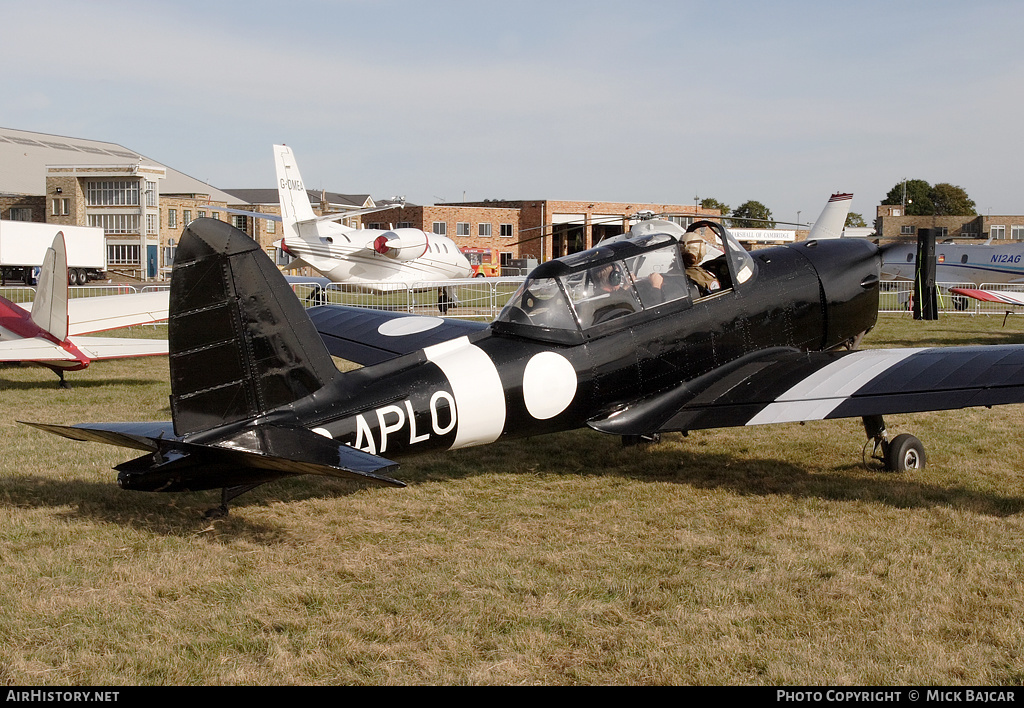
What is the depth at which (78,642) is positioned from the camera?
3830 millimetres

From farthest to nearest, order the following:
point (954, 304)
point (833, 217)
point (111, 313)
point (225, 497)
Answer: point (954, 304) → point (833, 217) → point (111, 313) → point (225, 497)

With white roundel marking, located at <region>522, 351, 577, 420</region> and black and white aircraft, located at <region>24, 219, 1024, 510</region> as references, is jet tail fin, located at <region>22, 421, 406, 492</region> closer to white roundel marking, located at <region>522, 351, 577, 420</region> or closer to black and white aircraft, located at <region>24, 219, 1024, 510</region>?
black and white aircraft, located at <region>24, 219, 1024, 510</region>

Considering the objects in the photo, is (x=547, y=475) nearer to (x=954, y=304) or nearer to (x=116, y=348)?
(x=116, y=348)

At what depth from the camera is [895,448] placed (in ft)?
22.5

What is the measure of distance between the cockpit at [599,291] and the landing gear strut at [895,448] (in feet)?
5.53

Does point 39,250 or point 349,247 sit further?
point 39,250

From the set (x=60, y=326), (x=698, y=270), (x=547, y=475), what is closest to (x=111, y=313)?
(x=60, y=326)

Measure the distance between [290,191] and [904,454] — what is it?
21.2 metres

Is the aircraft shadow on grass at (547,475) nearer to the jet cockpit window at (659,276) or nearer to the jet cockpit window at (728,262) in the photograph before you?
the jet cockpit window at (659,276)

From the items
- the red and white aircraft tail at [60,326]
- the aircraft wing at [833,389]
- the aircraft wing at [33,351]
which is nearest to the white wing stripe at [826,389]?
the aircraft wing at [833,389]

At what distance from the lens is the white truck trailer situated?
45.9 metres

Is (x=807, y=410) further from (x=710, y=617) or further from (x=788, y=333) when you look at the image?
(x=710, y=617)

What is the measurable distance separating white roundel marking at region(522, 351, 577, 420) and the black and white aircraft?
0.04 feet

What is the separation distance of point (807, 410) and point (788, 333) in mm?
1736
